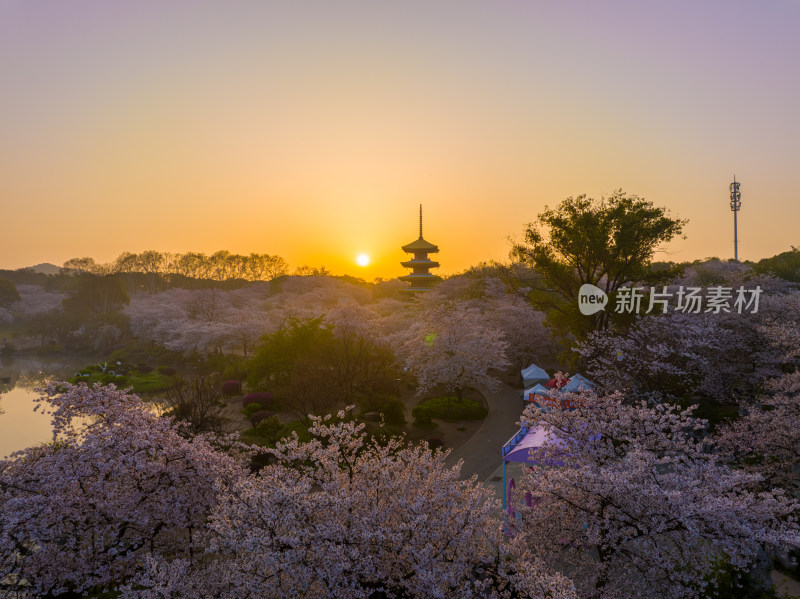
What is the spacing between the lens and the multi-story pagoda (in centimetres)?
5834

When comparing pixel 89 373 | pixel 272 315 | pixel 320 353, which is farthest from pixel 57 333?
pixel 320 353

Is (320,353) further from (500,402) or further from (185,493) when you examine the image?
(185,493)

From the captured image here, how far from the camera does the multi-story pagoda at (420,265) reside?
58.3 metres

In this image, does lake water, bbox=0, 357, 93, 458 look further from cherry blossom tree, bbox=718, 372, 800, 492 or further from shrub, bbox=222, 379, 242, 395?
cherry blossom tree, bbox=718, 372, 800, 492

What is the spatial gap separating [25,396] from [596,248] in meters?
41.8

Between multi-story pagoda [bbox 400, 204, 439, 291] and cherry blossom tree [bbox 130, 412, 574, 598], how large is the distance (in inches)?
2025

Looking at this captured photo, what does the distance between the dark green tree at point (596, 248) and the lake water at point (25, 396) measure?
90.5ft

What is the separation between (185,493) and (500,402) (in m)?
21.6

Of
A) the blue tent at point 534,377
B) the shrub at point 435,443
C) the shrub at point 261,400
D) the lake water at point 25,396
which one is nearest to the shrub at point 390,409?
the shrub at point 435,443

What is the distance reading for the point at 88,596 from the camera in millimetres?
7770

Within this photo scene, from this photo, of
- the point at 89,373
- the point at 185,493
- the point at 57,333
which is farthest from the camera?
the point at 57,333

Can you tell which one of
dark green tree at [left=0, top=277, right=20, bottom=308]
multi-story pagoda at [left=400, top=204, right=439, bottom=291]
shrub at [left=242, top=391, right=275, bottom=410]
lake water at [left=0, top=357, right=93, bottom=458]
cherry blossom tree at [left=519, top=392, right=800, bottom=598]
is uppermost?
multi-story pagoda at [left=400, top=204, right=439, bottom=291]

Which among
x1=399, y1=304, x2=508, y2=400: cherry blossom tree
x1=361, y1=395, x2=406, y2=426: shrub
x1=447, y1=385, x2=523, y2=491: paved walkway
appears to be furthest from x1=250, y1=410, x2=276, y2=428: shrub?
x1=447, y1=385, x2=523, y2=491: paved walkway

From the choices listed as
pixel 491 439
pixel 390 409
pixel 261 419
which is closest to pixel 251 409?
pixel 261 419
